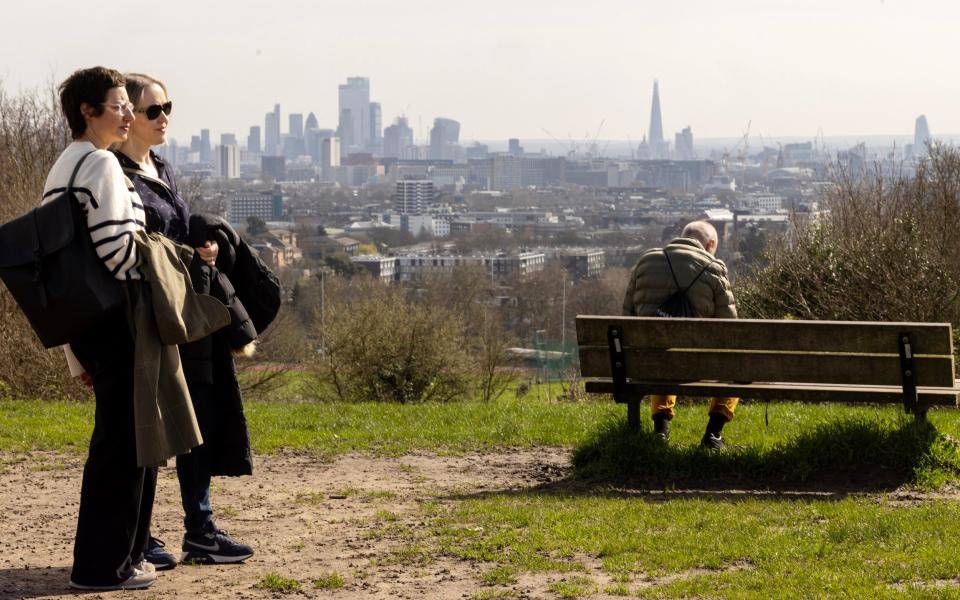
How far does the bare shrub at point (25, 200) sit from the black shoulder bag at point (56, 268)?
1230cm

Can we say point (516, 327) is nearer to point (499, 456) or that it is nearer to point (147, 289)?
point (499, 456)

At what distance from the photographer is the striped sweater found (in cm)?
430

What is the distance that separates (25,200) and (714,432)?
47.6 feet

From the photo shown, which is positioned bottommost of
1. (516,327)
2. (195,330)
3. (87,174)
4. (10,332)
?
(516,327)

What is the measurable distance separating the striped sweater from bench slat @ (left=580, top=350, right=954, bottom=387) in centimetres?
317

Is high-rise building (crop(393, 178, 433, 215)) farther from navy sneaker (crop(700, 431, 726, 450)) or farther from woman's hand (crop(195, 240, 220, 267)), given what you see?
woman's hand (crop(195, 240, 220, 267))

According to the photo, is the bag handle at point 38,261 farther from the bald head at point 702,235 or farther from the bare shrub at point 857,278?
the bare shrub at point 857,278

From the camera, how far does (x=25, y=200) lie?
19516mm

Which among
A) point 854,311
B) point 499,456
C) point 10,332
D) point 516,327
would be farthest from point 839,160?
point 516,327

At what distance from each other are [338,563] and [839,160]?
20587 millimetres

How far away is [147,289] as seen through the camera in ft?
14.4

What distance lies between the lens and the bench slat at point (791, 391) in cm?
668

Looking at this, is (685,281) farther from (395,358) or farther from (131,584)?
(395,358)

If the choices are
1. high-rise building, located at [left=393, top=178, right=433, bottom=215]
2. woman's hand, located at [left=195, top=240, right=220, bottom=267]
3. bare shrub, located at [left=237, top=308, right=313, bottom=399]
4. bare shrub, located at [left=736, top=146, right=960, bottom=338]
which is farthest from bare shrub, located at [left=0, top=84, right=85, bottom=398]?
high-rise building, located at [left=393, top=178, right=433, bottom=215]
